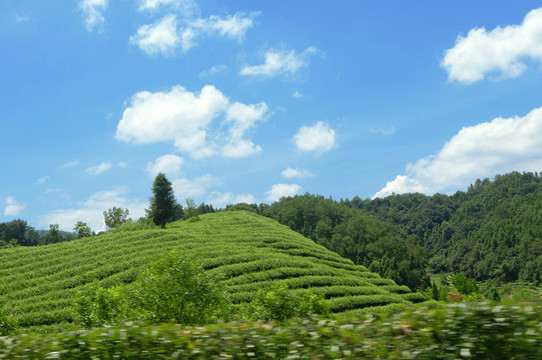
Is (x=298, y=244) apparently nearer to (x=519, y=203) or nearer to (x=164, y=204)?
(x=164, y=204)

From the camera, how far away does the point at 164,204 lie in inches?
2064

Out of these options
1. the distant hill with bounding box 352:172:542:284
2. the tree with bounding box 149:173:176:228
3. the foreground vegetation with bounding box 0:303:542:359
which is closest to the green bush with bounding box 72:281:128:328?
the foreground vegetation with bounding box 0:303:542:359

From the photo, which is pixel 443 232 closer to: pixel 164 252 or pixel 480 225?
pixel 480 225

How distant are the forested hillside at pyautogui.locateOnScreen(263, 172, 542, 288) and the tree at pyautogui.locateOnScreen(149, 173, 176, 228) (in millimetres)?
45892

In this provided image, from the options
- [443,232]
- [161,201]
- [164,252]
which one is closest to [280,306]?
[164,252]

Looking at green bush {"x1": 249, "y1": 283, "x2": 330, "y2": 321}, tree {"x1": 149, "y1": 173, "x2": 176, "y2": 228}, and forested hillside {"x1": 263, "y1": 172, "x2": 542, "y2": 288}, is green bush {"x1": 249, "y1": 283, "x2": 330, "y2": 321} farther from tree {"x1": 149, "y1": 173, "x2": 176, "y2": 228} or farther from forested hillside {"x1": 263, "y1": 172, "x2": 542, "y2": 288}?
forested hillside {"x1": 263, "y1": 172, "x2": 542, "y2": 288}

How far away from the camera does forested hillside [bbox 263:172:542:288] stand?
287 feet

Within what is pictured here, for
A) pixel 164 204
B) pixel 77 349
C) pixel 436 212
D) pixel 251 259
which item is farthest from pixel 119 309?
pixel 436 212

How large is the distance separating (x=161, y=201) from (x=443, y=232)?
107 meters

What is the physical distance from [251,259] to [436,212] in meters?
128

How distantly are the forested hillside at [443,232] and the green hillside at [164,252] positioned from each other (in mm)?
45309

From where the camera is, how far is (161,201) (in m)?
52.4

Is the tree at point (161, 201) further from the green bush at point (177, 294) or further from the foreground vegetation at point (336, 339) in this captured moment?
the foreground vegetation at point (336, 339)

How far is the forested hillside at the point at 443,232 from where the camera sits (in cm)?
8750
